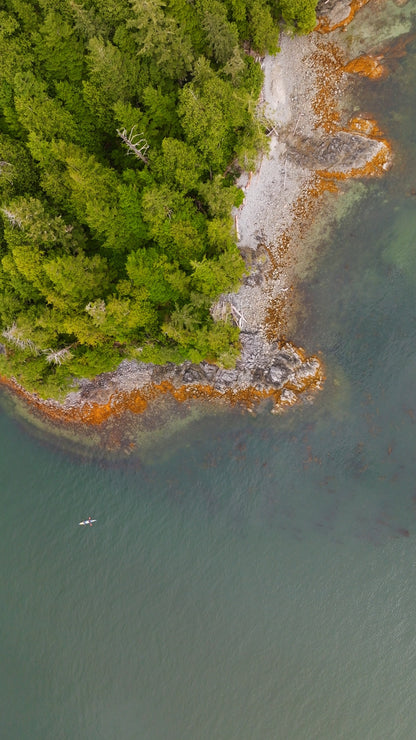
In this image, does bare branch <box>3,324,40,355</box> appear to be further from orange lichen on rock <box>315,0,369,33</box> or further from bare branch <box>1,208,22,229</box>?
orange lichen on rock <box>315,0,369,33</box>

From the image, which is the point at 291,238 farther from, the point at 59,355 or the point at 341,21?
the point at 59,355

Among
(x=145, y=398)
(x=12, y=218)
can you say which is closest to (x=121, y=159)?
(x=12, y=218)

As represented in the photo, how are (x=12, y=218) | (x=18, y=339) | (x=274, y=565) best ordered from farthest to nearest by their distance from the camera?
1. (x=274, y=565)
2. (x=18, y=339)
3. (x=12, y=218)

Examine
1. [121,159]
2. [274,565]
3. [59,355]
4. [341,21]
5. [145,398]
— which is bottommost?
[274,565]

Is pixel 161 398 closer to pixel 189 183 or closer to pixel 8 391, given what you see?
pixel 8 391

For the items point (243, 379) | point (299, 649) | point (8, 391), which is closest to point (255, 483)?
point (243, 379)

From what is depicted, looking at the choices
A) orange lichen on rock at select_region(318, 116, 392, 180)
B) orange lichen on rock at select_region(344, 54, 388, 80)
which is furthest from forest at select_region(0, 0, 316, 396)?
orange lichen on rock at select_region(318, 116, 392, 180)

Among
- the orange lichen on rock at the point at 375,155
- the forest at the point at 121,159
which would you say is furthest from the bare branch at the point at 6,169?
the orange lichen on rock at the point at 375,155

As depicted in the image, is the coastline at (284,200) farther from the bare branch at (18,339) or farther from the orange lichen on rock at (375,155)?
the bare branch at (18,339)
